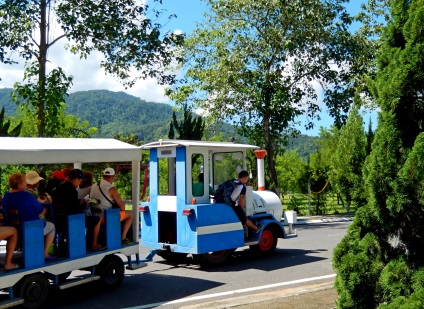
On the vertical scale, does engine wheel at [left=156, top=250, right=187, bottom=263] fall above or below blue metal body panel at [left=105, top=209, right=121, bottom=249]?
below

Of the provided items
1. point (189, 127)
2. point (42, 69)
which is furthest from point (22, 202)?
point (189, 127)

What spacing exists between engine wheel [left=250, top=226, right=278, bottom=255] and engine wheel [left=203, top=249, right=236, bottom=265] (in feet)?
3.26

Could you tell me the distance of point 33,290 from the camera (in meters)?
7.73

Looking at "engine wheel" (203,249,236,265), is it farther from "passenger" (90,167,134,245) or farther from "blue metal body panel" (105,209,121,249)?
"blue metal body panel" (105,209,121,249)

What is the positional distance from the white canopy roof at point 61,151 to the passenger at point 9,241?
932 millimetres

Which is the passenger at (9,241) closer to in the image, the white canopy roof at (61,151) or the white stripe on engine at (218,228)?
the white canopy roof at (61,151)

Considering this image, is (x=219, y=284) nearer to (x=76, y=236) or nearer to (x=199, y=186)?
(x=199, y=186)

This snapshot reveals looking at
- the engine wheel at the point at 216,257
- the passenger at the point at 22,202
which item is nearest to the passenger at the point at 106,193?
the passenger at the point at 22,202

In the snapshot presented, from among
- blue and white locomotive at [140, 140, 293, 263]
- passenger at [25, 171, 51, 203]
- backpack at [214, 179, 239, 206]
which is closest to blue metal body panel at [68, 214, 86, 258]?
passenger at [25, 171, 51, 203]

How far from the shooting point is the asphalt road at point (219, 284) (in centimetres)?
817

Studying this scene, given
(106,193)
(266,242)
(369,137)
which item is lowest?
(266,242)

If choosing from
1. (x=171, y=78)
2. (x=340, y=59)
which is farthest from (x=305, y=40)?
(x=171, y=78)

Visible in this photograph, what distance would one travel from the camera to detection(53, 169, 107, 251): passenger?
8.49 meters

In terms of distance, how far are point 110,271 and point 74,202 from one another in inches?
52.4
